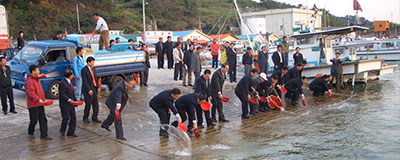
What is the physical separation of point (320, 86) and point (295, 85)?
78.4 inches

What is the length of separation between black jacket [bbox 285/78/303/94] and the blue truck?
5794mm

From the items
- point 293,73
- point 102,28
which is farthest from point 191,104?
point 293,73

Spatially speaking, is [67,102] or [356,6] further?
[356,6]

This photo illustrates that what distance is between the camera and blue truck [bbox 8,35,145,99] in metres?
10.6

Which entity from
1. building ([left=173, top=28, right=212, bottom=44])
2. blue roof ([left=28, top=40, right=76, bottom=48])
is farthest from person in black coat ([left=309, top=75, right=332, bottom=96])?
building ([left=173, top=28, right=212, bottom=44])

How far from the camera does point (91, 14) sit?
183 feet

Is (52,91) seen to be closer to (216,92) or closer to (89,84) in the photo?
(89,84)

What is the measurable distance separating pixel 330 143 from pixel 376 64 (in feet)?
36.3

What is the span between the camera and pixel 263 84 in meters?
11.0

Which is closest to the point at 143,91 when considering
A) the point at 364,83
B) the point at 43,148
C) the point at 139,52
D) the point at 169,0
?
the point at 139,52

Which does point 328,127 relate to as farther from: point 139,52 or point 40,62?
point 40,62

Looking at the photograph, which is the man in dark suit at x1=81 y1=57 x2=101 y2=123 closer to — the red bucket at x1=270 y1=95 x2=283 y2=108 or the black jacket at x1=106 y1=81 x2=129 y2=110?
the black jacket at x1=106 y1=81 x2=129 y2=110

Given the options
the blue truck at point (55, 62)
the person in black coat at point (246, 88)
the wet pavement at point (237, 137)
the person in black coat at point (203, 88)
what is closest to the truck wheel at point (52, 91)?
the blue truck at point (55, 62)

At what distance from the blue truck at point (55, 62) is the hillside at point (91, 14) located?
25.1m
